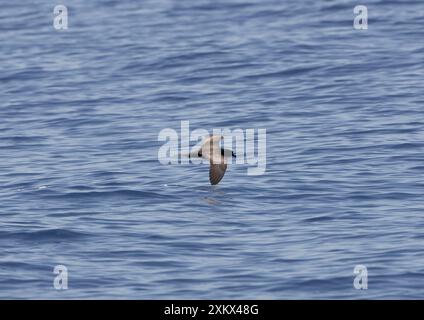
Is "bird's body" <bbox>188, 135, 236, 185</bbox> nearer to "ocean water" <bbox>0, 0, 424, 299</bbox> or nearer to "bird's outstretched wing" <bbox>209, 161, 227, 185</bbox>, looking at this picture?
"bird's outstretched wing" <bbox>209, 161, 227, 185</bbox>

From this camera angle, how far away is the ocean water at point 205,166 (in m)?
16.8

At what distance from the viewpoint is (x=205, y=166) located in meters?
22.7

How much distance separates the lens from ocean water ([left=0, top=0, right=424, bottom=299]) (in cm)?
1675

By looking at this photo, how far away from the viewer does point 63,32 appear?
1474 inches

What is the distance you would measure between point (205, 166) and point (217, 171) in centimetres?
251

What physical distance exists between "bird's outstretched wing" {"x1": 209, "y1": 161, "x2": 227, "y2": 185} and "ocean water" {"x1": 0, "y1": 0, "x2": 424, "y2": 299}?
354mm

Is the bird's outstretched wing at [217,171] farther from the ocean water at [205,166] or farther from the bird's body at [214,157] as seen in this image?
the ocean water at [205,166]

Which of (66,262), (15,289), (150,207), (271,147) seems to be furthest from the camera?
(271,147)

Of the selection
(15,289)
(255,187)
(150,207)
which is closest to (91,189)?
(150,207)

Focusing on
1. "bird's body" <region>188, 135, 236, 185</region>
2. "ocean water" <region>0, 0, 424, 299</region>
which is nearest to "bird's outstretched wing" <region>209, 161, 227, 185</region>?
"bird's body" <region>188, 135, 236, 185</region>

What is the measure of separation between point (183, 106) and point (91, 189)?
7199 mm

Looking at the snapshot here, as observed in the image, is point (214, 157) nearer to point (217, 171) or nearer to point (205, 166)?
point (217, 171)

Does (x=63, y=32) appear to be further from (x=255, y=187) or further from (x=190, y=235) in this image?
(x=190, y=235)

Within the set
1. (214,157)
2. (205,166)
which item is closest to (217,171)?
(214,157)
